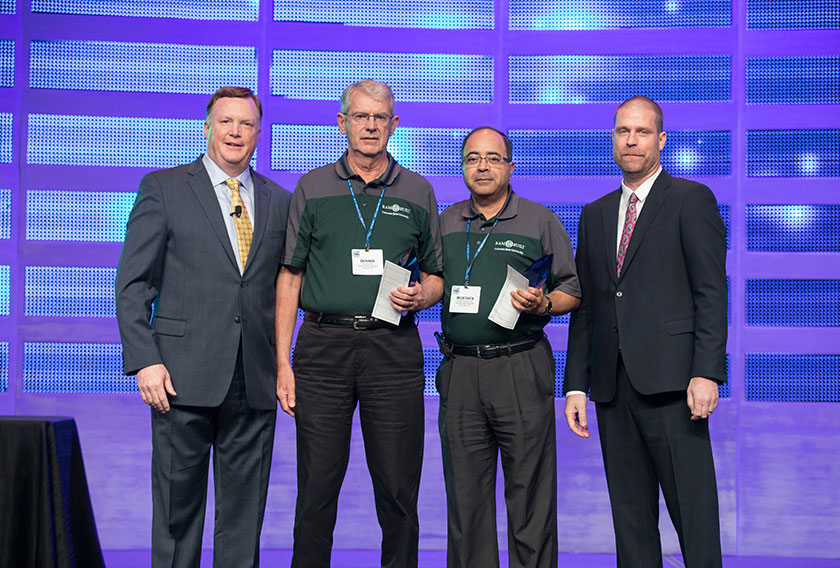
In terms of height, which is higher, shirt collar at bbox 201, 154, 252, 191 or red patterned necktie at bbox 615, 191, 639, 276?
shirt collar at bbox 201, 154, 252, 191

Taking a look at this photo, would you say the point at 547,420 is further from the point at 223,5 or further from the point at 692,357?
the point at 223,5

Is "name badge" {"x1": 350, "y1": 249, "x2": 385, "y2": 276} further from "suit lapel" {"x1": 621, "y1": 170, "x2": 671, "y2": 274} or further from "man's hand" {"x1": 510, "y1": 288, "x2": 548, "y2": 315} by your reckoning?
"suit lapel" {"x1": 621, "y1": 170, "x2": 671, "y2": 274}

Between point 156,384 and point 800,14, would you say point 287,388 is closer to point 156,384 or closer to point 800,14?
point 156,384

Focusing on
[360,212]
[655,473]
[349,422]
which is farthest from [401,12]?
[655,473]

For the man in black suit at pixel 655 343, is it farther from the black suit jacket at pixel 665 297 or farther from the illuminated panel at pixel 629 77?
the illuminated panel at pixel 629 77

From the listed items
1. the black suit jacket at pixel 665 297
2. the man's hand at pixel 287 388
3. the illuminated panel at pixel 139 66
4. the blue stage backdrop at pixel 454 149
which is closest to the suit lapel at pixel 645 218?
the black suit jacket at pixel 665 297

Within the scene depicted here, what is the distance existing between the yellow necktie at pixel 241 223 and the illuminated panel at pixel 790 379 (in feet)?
9.75

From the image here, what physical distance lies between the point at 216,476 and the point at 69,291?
200cm

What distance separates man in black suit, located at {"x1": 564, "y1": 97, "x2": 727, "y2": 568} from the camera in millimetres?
2621

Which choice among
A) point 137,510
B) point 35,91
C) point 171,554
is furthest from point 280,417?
point 35,91

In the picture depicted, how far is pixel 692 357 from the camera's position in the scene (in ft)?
8.72

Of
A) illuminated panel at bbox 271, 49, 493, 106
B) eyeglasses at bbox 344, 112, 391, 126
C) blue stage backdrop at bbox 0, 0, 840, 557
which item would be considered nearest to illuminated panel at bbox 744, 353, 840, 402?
blue stage backdrop at bbox 0, 0, 840, 557

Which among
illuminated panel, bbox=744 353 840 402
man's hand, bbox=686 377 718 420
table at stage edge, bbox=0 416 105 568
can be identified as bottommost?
table at stage edge, bbox=0 416 105 568

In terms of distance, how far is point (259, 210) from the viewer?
2.85m
